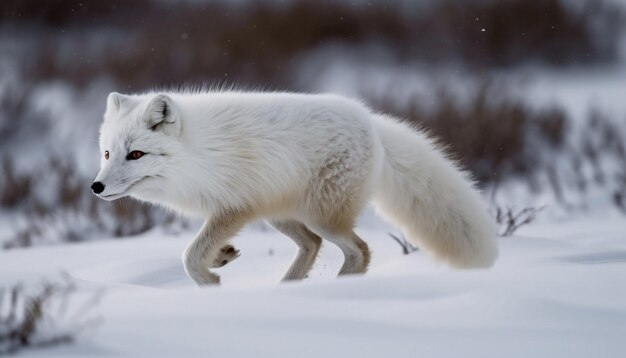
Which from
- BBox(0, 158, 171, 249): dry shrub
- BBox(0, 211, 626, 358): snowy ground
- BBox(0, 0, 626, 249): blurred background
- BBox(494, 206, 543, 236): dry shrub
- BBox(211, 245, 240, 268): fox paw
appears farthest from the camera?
BBox(0, 0, 626, 249): blurred background

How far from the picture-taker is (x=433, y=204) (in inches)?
149

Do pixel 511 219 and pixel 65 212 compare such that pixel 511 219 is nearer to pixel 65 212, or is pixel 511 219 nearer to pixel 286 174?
pixel 286 174

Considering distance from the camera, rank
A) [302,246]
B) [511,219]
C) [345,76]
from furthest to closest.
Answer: [345,76], [511,219], [302,246]

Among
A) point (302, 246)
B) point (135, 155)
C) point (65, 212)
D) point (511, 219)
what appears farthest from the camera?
point (65, 212)

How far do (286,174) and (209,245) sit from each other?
45cm

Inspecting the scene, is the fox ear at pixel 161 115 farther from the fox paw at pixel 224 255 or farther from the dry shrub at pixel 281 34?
the dry shrub at pixel 281 34

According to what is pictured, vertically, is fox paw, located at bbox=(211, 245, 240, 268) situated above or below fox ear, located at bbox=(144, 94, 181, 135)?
below

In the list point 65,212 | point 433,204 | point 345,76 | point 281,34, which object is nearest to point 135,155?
point 433,204

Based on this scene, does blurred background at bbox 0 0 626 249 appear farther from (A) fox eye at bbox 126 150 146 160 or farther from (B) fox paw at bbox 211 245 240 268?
(A) fox eye at bbox 126 150 146 160

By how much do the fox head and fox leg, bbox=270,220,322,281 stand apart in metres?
0.70

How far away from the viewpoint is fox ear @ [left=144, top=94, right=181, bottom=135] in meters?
3.59

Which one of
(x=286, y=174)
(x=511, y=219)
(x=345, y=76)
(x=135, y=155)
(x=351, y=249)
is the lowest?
(x=345, y=76)

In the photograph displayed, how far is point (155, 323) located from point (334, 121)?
6.12 ft

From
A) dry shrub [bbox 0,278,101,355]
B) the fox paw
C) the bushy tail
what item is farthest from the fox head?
dry shrub [bbox 0,278,101,355]
